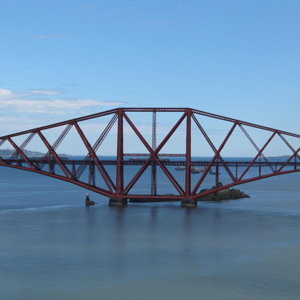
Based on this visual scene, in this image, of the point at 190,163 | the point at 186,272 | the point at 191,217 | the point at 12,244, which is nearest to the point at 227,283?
the point at 186,272

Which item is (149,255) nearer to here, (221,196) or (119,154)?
(119,154)

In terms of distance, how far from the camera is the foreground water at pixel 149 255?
3841 centimetres

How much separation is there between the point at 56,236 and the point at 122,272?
55.7ft

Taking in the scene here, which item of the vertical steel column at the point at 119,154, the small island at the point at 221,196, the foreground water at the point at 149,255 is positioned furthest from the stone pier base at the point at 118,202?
the small island at the point at 221,196

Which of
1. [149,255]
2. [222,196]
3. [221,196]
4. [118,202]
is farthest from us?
[222,196]

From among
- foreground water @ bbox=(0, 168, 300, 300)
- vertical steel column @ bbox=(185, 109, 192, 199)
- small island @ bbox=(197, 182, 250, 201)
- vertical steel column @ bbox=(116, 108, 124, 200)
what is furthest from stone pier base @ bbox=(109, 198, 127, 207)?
small island @ bbox=(197, 182, 250, 201)

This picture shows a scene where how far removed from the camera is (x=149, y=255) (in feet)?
160

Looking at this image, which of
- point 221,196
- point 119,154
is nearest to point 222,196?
point 221,196

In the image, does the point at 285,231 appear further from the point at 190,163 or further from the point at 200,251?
the point at 190,163

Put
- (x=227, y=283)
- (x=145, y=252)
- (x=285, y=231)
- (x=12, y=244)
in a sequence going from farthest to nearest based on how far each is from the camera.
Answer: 1. (x=285, y=231)
2. (x=12, y=244)
3. (x=145, y=252)
4. (x=227, y=283)

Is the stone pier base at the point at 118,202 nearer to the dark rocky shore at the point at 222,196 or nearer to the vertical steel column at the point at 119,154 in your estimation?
the vertical steel column at the point at 119,154

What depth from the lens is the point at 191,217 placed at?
73.8m

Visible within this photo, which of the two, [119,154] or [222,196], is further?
[222,196]

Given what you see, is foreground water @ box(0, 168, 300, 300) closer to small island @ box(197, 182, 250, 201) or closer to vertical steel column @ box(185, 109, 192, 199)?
vertical steel column @ box(185, 109, 192, 199)
